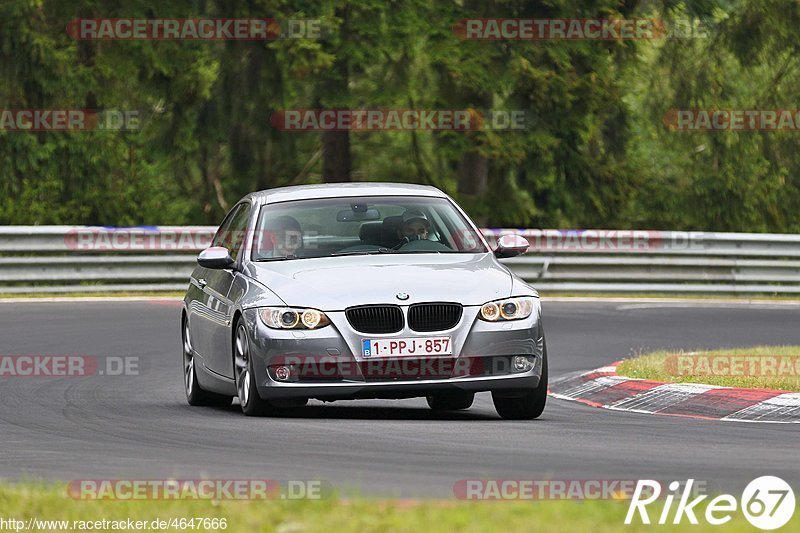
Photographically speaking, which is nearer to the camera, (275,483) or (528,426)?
(275,483)

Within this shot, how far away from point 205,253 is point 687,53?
27.1 m

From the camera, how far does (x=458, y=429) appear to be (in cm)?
1022

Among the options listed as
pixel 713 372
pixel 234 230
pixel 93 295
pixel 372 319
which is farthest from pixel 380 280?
pixel 93 295

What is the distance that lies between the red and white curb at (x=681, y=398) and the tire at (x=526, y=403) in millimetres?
1212

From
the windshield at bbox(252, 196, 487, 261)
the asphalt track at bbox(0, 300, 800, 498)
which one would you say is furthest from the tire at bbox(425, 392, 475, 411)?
the windshield at bbox(252, 196, 487, 261)

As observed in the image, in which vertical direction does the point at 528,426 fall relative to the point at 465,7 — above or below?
below

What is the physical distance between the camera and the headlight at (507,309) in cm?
1086

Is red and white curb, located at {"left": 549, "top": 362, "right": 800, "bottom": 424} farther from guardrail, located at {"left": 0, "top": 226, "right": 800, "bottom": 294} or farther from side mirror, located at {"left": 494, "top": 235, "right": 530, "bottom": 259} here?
guardrail, located at {"left": 0, "top": 226, "right": 800, "bottom": 294}

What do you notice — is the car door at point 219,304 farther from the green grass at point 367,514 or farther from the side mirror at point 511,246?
the green grass at point 367,514

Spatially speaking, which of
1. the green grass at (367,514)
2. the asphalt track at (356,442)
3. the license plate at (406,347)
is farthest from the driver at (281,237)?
the green grass at (367,514)

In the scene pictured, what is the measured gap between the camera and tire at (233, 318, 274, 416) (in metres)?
11.1

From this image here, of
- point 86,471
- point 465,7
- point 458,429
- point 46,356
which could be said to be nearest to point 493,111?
point 465,7

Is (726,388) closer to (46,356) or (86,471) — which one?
(86,471)

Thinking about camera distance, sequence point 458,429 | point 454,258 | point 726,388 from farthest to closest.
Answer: point 726,388 → point 454,258 → point 458,429
